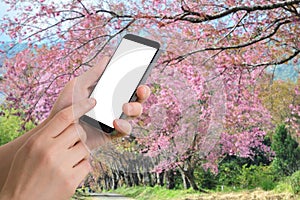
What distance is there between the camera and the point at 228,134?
338 centimetres

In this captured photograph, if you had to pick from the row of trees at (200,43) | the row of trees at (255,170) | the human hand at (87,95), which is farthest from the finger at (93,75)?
the row of trees at (255,170)

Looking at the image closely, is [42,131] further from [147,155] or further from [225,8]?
[225,8]

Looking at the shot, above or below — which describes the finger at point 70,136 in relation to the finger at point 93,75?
below

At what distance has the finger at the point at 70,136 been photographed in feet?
1.11

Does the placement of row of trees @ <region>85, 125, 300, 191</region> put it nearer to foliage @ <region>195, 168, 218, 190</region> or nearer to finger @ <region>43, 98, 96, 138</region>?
foliage @ <region>195, 168, 218, 190</region>

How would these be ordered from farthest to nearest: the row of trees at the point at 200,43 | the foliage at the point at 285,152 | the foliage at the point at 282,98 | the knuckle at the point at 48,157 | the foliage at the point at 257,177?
the foliage at the point at 257,177, the foliage at the point at 285,152, the foliage at the point at 282,98, the row of trees at the point at 200,43, the knuckle at the point at 48,157

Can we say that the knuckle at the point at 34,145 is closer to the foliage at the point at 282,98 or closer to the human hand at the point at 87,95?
the human hand at the point at 87,95

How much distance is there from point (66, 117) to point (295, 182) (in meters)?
3.15

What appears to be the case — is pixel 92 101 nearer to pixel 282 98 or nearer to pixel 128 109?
pixel 128 109

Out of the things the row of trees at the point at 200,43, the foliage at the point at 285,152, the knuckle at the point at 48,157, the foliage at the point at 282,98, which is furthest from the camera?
the foliage at the point at 285,152

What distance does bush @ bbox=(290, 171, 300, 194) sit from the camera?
328cm

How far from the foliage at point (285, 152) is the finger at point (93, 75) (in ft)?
9.87

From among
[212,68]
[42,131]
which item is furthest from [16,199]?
[212,68]

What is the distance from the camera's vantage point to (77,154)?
0.35 meters
